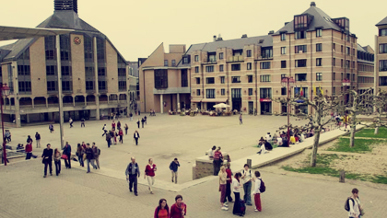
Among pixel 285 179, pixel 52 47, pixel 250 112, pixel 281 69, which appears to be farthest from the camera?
pixel 250 112

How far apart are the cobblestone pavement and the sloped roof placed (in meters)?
46.7

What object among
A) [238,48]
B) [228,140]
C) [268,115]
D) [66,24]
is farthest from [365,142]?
[66,24]

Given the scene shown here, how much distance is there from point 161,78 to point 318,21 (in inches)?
1282

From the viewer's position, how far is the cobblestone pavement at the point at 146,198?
1230 cm

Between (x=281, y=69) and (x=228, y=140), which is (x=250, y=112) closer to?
(x=281, y=69)

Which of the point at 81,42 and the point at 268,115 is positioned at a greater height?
the point at 81,42

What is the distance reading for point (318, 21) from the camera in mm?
58719

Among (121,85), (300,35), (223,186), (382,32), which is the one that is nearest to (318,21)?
(300,35)

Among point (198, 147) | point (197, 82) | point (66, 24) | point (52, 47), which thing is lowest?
point (198, 147)

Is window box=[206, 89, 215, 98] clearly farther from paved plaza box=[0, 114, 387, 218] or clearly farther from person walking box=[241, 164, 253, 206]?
person walking box=[241, 164, 253, 206]

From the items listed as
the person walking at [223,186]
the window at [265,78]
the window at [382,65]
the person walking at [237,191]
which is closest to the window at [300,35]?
the window at [265,78]

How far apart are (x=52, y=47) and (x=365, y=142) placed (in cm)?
4835

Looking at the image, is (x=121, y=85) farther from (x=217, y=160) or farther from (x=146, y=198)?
(x=146, y=198)

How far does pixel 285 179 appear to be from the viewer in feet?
54.2
